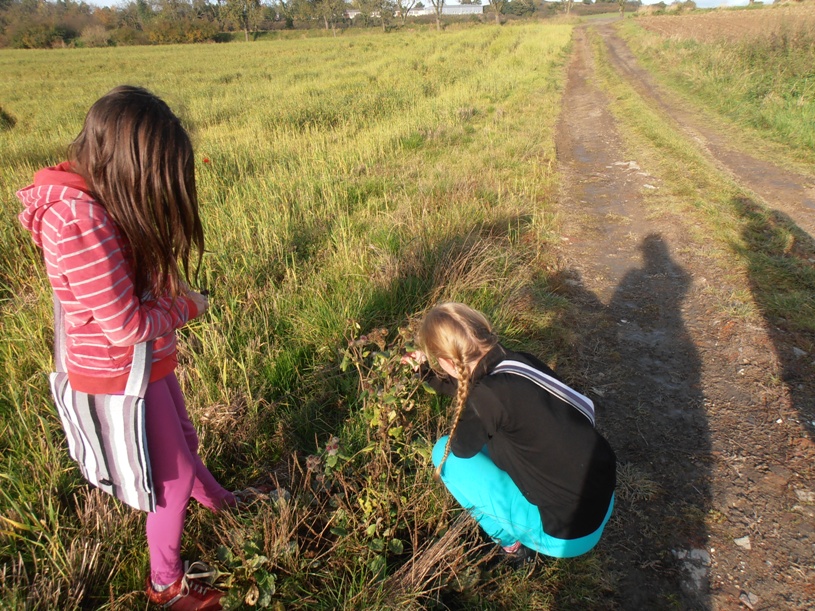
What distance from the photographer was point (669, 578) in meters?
1.88

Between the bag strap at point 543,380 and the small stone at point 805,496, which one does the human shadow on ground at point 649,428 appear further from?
the bag strap at point 543,380

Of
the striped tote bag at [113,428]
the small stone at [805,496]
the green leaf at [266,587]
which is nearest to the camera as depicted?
the striped tote bag at [113,428]

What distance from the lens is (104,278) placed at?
1181 mm

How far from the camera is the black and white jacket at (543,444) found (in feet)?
5.53

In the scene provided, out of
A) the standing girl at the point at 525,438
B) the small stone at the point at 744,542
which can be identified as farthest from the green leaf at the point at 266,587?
the small stone at the point at 744,542

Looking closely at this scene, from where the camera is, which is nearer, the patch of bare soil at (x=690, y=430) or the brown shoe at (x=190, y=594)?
the brown shoe at (x=190, y=594)

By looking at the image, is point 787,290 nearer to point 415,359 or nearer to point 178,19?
point 415,359

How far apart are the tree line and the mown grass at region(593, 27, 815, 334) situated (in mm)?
48057

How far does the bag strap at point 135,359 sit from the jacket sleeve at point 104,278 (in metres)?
0.07

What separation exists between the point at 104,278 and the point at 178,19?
6848 cm

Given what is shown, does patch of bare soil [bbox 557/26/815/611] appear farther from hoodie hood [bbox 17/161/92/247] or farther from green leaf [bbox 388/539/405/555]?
hoodie hood [bbox 17/161/92/247]

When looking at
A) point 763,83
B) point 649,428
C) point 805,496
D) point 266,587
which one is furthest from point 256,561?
point 763,83

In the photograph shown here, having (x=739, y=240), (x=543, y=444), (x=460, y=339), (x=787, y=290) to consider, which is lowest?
(x=787, y=290)

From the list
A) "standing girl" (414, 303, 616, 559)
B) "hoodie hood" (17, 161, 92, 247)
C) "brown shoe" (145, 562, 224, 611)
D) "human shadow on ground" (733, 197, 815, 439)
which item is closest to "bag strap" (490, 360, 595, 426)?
"standing girl" (414, 303, 616, 559)
